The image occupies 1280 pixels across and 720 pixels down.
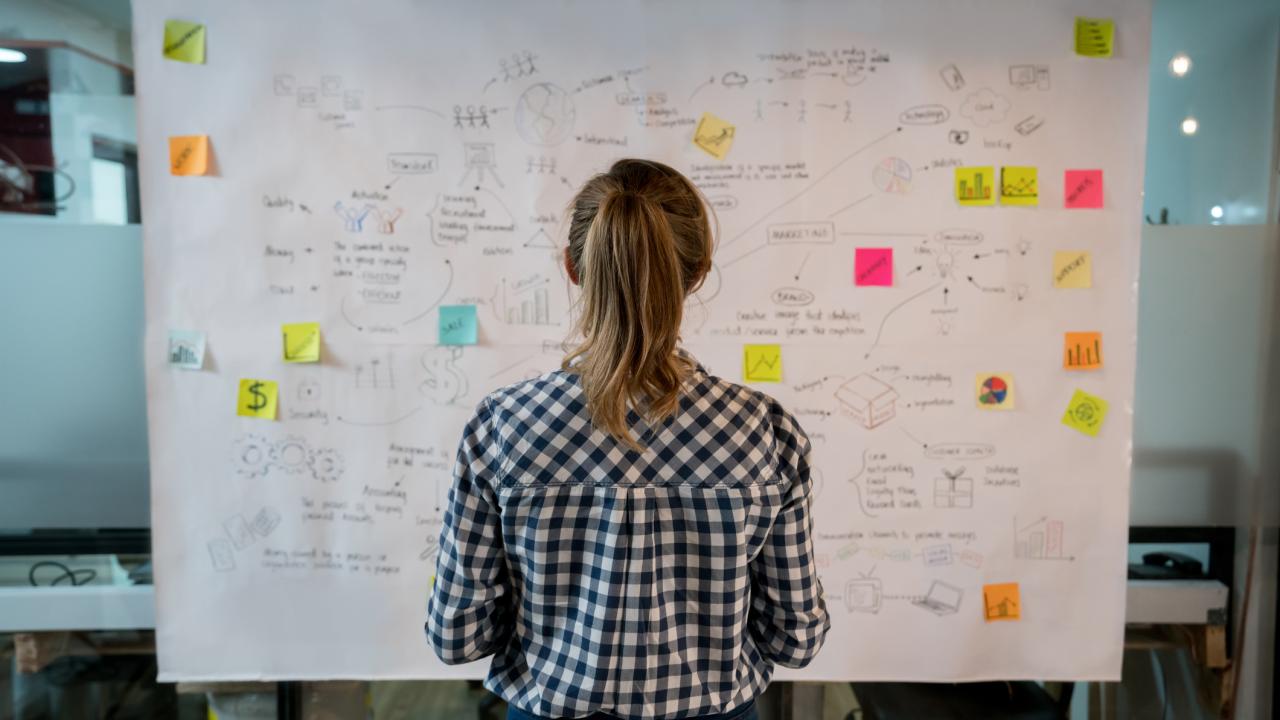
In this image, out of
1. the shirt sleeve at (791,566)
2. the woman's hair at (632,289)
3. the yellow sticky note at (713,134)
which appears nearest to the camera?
the woman's hair at (632,289)

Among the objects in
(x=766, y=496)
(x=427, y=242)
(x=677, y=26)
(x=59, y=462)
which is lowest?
(x=59, y=462)

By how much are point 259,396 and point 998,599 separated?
69.5 inches

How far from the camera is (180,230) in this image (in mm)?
1671

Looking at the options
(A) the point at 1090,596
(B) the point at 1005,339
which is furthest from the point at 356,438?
(A) the point at 1090,596

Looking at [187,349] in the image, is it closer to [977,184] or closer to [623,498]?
[623,498]

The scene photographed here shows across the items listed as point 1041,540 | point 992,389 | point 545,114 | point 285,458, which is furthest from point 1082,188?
point 285,458

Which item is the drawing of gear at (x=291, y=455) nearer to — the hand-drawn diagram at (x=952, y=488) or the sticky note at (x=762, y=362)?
Result: the sticky note at (x=762, y=362)

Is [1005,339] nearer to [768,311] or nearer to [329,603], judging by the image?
[768,311]

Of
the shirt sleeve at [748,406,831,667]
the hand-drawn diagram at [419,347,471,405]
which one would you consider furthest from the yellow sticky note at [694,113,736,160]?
the shirt sleeve at [748,406,831,667]

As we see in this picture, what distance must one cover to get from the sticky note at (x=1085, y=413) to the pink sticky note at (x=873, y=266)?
508 millimetres

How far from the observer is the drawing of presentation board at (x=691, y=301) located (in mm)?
1630

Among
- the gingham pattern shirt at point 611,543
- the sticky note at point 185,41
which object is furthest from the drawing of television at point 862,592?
the sticky note at point 185,41

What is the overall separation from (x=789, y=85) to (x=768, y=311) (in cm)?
50

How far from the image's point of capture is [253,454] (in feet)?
5.56
